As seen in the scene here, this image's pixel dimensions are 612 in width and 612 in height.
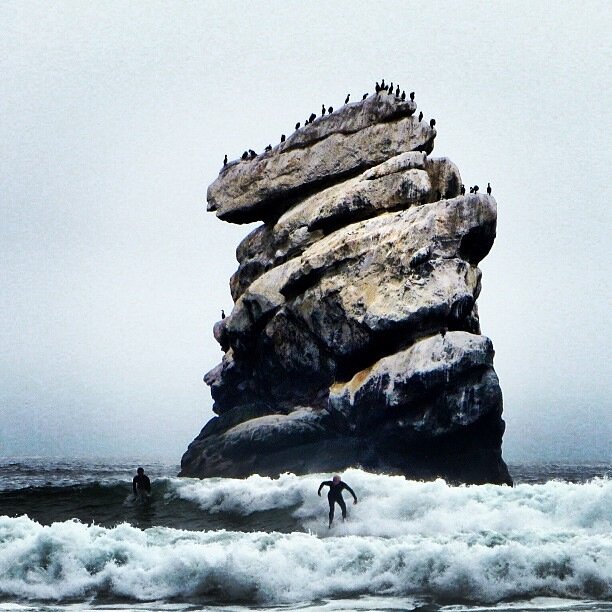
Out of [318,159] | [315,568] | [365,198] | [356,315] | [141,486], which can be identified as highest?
[318,159]

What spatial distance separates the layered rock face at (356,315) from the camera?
152 feet

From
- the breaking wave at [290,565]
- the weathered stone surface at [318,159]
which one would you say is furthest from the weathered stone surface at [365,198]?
the breaking wave at [290,565]

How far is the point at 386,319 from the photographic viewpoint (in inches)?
1882

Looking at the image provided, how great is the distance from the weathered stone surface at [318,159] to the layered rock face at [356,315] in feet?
0.34

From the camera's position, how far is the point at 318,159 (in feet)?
199

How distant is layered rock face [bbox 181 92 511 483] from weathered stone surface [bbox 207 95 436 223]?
10 centimetres

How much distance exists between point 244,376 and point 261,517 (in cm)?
2738

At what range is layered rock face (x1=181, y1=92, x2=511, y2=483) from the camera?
46.5 meters

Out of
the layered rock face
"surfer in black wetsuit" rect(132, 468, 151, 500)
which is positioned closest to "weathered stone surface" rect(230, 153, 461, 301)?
the layered rock face

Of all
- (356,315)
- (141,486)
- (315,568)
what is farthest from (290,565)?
(356,315)

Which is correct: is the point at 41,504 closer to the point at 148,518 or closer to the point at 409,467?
the point at 148,518

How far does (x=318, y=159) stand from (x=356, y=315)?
1584cm

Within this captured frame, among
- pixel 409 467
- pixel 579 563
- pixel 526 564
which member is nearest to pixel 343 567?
pixel 526 564

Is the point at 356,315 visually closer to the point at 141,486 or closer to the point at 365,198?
the point at 365,198
